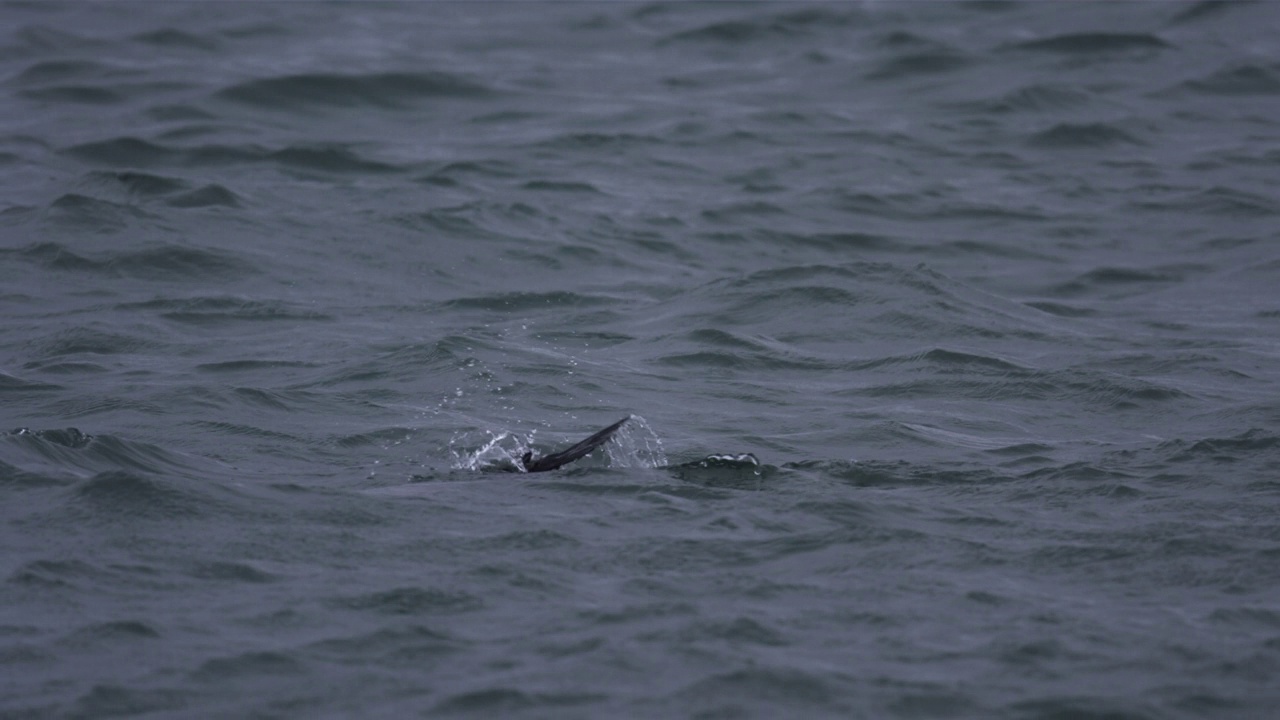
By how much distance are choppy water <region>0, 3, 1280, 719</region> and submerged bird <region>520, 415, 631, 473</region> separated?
13 cm

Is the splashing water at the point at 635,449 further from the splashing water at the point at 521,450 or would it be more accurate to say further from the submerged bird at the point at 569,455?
the submerged bird at the point at 569,455

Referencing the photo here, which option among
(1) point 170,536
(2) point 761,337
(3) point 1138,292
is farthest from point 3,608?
(3) point 1138,292

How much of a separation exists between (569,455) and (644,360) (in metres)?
3.16

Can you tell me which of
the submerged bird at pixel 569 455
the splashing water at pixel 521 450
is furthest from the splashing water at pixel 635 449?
the submerged bird at pixel 569 455

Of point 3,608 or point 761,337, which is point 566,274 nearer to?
point 761,337

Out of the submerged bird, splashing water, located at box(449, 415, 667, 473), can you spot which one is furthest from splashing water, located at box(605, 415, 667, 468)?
the submerged bird

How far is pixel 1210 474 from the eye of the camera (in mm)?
8078

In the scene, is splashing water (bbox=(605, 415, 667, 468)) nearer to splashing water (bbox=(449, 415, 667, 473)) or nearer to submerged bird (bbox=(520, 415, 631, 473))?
splashing water (bbox=(449, 415, 667, 473))

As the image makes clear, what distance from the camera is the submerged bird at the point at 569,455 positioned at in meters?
7.99

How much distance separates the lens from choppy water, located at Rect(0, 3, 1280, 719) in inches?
234

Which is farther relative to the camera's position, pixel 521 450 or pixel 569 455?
pixel 521 450

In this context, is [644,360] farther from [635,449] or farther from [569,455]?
[569,455]

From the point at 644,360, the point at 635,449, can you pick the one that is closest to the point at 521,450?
the point at 635,449

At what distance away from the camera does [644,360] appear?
11.1 m
